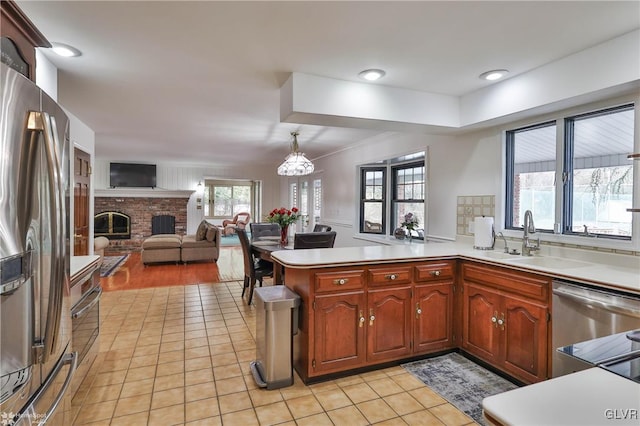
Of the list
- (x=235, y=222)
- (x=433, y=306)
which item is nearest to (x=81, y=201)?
(x=433, y=306)

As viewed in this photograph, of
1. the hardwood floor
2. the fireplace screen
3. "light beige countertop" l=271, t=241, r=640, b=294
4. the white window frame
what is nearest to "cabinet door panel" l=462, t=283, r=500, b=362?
"light beige countertop" l=271, t=241, r=640, b=294

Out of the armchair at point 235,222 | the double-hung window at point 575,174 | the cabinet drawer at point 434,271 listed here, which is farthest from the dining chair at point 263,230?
the armchair at point 235,222

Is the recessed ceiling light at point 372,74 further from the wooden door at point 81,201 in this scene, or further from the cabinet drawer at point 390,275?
the wooden door at point 81,201

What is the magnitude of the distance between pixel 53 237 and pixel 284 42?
5.70 ft

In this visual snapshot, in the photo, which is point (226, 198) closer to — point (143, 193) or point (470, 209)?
point (143, 193)

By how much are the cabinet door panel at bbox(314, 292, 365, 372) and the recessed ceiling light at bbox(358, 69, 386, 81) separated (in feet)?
5.67

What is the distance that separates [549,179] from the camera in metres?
2.90

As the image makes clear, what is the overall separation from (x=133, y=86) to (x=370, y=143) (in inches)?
137

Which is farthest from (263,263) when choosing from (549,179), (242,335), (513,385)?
(549,179)

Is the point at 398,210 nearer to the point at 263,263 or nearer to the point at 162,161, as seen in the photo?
the point at 263,263

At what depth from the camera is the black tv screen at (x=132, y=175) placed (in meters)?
8.75

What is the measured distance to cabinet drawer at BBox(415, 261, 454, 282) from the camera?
2.69 m

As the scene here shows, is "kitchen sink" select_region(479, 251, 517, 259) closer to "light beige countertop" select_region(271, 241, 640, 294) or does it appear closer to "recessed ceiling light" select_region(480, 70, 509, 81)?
"light beige countertop" select_region(271, 241, 640, 294)

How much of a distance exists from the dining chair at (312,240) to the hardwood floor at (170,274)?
2.42 metres
